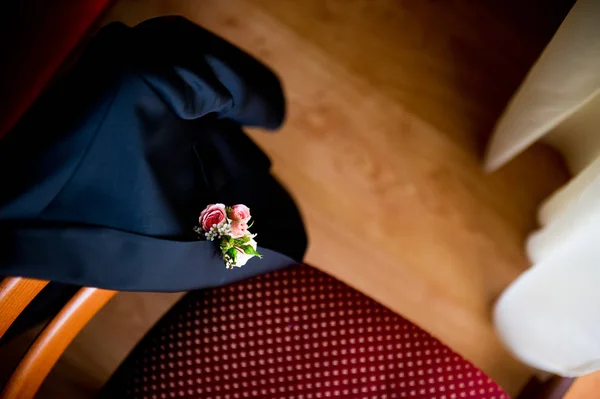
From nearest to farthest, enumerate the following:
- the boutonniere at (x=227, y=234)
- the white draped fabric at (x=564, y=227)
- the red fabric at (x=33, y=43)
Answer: the boutonniere at (x=227, y=234), the white draped fabric at (x=564, y=227), the red fabric at (x=33, y=43)

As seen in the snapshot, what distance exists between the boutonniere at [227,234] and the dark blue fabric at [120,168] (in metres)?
0.02

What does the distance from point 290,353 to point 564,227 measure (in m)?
0.54

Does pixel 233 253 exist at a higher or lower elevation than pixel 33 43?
higher

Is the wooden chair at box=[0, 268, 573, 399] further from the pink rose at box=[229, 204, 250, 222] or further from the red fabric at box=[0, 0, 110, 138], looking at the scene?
the red fabric at box=[0, 0, 110, 138]

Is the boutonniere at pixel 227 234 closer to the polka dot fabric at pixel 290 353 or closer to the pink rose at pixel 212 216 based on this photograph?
the pink rose at pixel 212 216

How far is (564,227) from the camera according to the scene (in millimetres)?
971

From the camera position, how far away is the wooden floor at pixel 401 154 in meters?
1.24

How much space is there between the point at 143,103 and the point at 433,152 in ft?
2.67

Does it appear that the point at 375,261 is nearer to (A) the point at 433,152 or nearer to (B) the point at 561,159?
(A) the point at 433,152

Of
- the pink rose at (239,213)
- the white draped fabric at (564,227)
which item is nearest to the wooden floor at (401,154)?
the white draped fabric at (564,227)

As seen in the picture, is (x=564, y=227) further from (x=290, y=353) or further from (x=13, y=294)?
(x=13, y=294)

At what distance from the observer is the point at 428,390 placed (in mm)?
816

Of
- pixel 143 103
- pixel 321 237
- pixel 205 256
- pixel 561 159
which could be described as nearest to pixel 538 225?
pixel 561 159

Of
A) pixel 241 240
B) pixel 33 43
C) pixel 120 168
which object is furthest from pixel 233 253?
pixel 33 43
